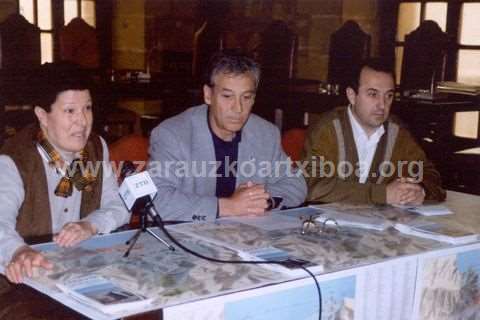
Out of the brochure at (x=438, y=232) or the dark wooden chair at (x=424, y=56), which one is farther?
the dark wooden chair at (x=424, y=56)

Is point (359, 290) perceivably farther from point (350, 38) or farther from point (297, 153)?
point (350, 38)

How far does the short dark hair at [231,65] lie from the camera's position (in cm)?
247

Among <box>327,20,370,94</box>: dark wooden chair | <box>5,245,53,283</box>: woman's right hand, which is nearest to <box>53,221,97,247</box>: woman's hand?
<box>5,245,53,283</box>: woman's right hand

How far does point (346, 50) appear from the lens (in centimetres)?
521

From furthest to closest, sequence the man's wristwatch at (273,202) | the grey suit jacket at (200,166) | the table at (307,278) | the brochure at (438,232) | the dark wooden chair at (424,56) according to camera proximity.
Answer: the dark wooden chair at (424,56), the man's wristwatch at (273,202), the grey suit jacket at (200,166), the brochure at (438,232), the table at (307,278)

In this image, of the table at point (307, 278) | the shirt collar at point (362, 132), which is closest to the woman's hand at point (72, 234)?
the table at point (307, 278)

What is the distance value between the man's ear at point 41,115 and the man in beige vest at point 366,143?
1.05 metres

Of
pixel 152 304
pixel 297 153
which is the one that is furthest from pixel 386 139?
pixel 152 304

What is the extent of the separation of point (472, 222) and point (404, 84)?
2.73 meters

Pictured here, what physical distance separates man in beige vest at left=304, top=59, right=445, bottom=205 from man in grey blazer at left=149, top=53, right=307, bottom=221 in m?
0.21

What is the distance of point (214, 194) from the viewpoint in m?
2.55

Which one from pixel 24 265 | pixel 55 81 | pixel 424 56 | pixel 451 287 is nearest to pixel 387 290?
pixel 451 287

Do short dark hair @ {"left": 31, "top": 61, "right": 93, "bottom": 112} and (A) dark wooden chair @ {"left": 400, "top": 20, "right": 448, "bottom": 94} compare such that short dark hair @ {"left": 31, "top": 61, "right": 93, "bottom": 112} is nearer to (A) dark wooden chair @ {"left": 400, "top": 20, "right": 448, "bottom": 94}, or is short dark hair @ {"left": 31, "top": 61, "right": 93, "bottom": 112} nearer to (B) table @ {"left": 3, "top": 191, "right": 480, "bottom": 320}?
(B) table @ {"left": 3, "top": 191, "right": 480, "bottom": 320}

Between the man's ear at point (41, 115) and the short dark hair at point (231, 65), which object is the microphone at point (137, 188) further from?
the short dark hair at point (231, 65)
